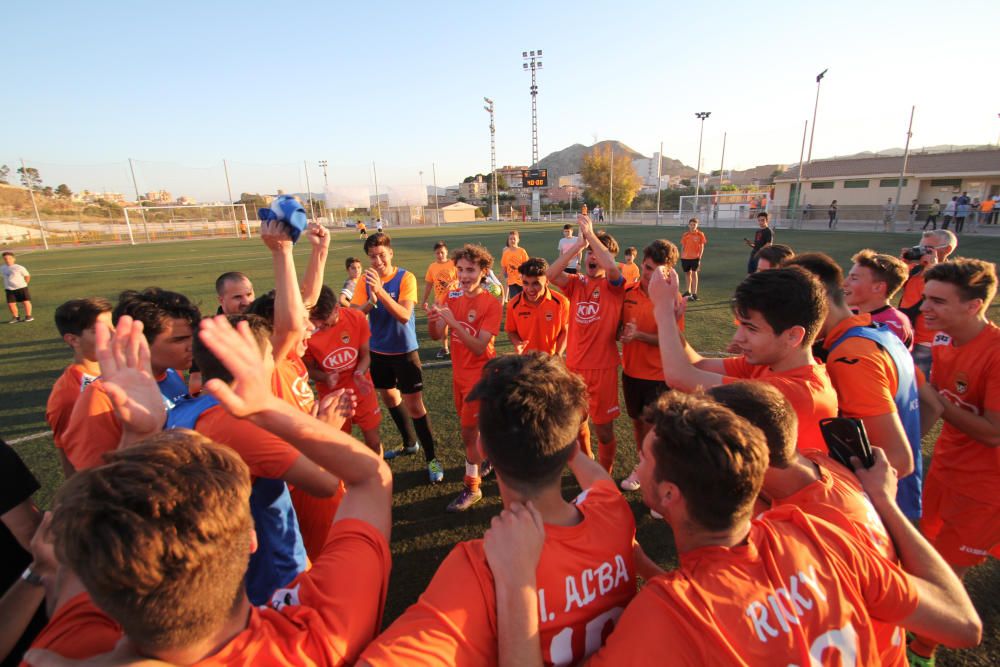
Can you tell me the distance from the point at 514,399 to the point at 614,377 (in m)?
3.16

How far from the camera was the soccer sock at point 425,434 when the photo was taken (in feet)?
15.8

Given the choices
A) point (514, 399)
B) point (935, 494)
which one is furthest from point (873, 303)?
point (514, 399)

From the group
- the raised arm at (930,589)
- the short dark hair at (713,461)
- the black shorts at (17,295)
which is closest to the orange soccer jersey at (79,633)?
the short dark hair at (713,461)

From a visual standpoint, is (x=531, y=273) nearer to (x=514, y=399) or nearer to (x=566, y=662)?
(x=514, y=399)

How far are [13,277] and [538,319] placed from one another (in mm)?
14305

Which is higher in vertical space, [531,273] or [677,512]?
[531,273]

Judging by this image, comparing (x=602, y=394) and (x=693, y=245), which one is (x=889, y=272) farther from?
(x=693, y=245)

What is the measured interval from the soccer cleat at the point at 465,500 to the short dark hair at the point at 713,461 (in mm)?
3048

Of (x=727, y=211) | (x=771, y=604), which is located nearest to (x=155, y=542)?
(x=771, y=604)

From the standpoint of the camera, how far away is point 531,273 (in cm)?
448

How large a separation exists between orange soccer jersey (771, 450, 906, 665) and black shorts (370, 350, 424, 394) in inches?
150

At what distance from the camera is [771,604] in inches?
48.2

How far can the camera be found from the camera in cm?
605

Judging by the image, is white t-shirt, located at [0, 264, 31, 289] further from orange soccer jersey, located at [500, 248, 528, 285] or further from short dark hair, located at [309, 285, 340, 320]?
short dark hair, located at [309, 285, 340, 320]
